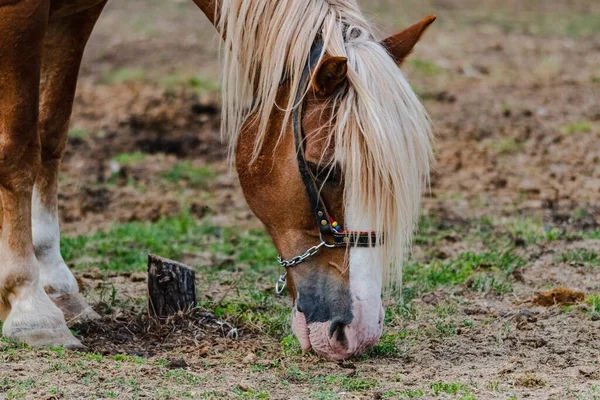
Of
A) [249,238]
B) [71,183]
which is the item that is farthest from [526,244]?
[71,183]

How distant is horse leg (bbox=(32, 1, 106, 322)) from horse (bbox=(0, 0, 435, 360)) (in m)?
0.33

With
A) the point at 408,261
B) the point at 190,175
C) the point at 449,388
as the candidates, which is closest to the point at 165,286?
the point at 449,388

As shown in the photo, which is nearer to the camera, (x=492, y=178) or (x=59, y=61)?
(x=59, y=61)

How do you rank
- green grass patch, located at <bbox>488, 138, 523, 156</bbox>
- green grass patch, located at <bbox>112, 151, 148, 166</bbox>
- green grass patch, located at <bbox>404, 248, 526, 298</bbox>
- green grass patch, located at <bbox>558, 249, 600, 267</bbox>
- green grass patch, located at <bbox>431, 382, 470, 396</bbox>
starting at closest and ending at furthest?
green grass patch, located at <bbox>431, 382, 470, 396</bbox>, green grass patch, located at <bbox>404, 248, 526, 298</bbox>, green grass patch, located at <bbox>558, 249, 600, 267</bbox>, green grass patch, located at <bbox>112, 151, 148, 166</bbox>, green grass patch, located at <bbox>488, 138, 523, 156</bbox>

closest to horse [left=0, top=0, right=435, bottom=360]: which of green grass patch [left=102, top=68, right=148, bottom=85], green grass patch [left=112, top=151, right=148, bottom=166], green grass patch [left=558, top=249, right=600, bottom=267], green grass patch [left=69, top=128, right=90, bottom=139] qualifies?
green grass patch [left=558, top=249, right=600, bottom=267]

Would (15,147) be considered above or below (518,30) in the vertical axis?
below

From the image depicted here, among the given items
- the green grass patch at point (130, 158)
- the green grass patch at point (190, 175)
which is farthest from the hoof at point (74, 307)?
the green grass patch at point (130, 158)

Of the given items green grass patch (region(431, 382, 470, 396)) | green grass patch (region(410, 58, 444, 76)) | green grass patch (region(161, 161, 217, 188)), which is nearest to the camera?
green grass patch (region(431, 382, 470, 396))

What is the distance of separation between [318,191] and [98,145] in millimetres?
5572

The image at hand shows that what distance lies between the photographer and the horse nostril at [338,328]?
3.60 meters

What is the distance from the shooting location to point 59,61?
4.72m

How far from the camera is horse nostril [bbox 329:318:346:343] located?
142 inches

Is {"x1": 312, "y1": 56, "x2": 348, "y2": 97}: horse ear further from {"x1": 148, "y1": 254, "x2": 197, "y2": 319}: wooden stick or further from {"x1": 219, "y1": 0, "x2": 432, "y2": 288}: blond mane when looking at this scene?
{"x1": 148, "y1": 254, "x2": 197, "y2": 319}: wooden stick

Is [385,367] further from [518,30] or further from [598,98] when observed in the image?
[518,30]
